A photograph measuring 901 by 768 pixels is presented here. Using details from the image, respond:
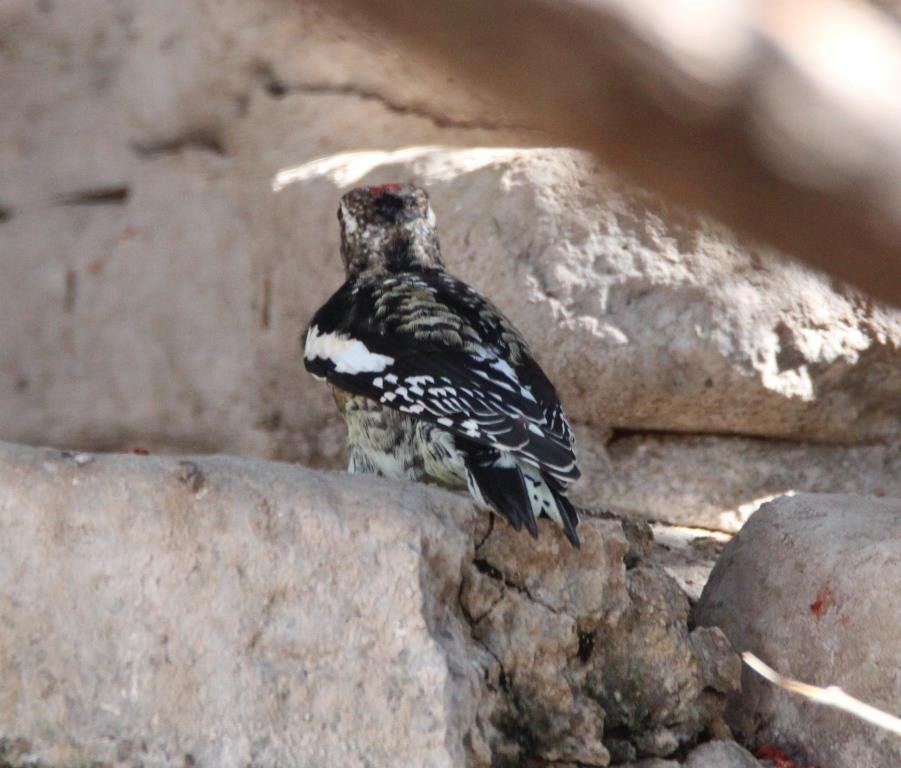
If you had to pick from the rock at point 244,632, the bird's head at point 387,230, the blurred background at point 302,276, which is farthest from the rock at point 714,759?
the bird's head at point 387,230

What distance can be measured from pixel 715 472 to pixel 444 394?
177 centimetres

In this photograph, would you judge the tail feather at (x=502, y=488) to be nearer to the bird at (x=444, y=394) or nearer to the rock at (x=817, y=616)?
the bird at (x=444, y=394)

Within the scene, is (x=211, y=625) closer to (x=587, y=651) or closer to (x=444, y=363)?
(x=587, y=651)

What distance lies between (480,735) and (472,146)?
3063 millimetres

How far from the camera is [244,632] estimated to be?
2.66 metres

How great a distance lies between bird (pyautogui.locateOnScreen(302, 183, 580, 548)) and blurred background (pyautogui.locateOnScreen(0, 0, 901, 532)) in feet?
1.64

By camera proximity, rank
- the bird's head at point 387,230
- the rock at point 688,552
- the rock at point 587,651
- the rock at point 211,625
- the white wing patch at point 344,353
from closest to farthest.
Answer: the rock at point 211,625, the rock at point 587,651, the white wing patch at point 344,353, the rock at point 688,552, the bird's head at point 387,230

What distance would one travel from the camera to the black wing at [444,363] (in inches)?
123

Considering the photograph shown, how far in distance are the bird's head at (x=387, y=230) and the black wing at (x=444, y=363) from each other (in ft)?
0.68

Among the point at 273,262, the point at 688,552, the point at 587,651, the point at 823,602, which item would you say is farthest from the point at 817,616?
the point at 273,262

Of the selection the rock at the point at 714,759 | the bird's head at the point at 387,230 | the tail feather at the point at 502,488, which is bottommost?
the bird's head at the point at 387,230

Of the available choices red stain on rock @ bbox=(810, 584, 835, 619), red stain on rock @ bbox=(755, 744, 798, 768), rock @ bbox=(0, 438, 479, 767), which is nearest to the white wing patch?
rock @ bbox=(0, 438, 479, 767)

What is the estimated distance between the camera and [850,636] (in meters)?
3.07

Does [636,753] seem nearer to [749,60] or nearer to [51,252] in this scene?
[749,60]
